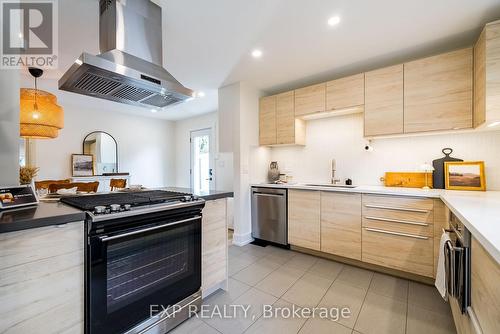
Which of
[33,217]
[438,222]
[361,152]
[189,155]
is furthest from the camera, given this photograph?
[189,155]

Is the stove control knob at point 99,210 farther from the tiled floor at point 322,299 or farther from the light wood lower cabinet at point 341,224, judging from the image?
the light wood lower cabinet at point 341,224

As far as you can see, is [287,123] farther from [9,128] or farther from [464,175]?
[9,128]

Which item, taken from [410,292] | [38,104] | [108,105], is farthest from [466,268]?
[108,105]

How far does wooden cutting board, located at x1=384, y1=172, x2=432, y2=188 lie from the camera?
248 cm

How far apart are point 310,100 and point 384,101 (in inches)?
35.2

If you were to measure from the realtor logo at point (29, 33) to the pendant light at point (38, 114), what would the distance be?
370 millimetres

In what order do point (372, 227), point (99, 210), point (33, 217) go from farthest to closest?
point (372, 227)
point (99, 210)
point (33, 217)

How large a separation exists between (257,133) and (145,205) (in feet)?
7.94

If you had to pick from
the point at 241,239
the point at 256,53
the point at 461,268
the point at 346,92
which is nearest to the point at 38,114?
the point at 256,53

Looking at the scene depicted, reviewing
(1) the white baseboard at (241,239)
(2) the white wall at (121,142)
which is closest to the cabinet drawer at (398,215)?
(1) the white baseboard at (241,239)

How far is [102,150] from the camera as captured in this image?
4.56 metres

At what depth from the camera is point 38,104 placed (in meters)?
2.18

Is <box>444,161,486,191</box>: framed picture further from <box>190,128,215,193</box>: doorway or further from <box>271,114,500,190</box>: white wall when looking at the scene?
<box>190,128,215,193</box>: doorway

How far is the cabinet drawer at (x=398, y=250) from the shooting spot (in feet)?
6.66
